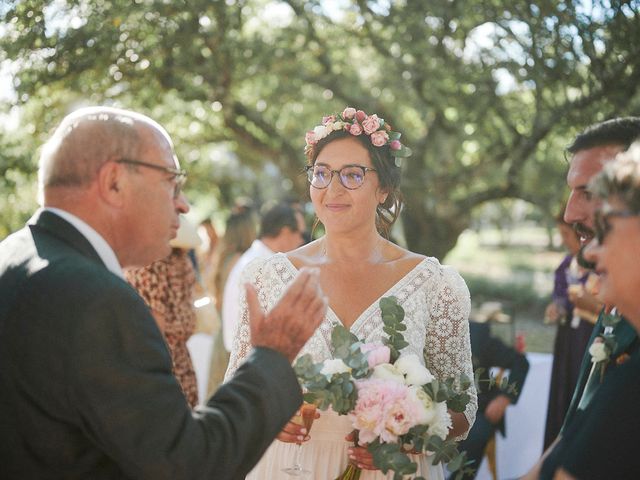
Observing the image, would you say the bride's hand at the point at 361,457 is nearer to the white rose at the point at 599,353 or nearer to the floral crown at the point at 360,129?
the white rose at the point at 599,353

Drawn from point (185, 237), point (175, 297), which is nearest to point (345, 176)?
point (185, 237)

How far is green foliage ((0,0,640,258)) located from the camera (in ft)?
21.1

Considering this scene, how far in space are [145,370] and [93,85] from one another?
242 inches

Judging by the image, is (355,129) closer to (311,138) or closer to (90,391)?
(311,138)

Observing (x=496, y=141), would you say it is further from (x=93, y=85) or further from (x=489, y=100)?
(x=93, y=85)

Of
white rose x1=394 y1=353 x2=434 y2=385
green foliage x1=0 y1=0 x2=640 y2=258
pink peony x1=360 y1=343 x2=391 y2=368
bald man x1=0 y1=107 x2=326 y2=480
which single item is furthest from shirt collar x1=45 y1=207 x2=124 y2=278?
green foliage x1=0 y1=0 x2=640 y2=258

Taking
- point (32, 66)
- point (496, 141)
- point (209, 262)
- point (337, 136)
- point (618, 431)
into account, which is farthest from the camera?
point (209, 262)

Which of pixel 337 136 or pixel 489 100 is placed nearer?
pixel 337 136

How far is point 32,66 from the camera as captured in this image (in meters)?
6.35

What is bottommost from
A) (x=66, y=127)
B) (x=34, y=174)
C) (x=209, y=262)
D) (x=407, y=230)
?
(x=209, y=262)

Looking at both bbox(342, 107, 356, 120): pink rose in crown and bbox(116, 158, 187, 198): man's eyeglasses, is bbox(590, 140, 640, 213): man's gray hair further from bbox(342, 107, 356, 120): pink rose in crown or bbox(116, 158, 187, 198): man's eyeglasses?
bbox(342, 107, 356, 120): pink rose in crown

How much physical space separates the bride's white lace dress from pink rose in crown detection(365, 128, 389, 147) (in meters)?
0.59

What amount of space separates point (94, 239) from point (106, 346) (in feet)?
1.10

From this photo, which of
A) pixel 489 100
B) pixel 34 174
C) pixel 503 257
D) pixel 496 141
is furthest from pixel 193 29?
pixel 503 257
